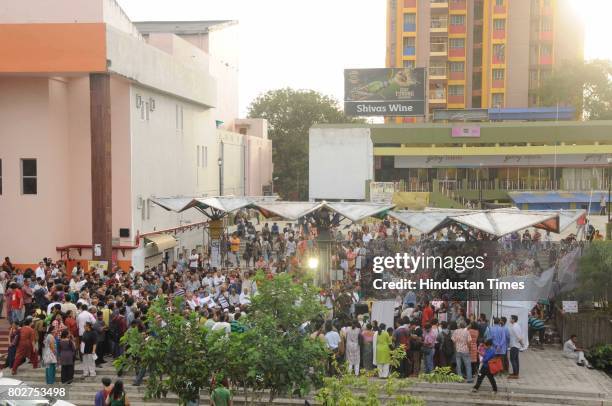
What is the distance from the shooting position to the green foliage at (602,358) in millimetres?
17609

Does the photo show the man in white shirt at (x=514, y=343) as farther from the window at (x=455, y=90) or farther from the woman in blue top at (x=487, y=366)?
the window at (x=455, y=90)

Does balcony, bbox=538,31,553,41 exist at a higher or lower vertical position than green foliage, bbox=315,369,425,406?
higher

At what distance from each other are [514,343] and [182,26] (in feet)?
147

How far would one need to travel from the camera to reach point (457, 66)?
69188 millimetres

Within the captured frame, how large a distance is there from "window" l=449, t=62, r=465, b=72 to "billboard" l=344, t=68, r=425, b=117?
585 inches

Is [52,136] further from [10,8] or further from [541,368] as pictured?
[541,368]

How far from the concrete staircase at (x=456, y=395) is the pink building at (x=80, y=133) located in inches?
383

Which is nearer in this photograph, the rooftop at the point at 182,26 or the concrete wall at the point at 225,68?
the rooftop at the point at 182,26

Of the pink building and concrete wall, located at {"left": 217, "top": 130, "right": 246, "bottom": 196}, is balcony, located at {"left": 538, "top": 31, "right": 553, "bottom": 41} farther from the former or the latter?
the pink building

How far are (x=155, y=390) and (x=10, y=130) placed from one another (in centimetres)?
1584

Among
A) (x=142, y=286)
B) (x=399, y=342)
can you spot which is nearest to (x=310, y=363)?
(x=399, y=342)

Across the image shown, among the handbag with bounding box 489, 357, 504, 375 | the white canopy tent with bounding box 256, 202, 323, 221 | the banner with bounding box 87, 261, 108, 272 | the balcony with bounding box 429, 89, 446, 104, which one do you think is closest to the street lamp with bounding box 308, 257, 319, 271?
the white canopy tent with bounding box 256, 202, 323, 221

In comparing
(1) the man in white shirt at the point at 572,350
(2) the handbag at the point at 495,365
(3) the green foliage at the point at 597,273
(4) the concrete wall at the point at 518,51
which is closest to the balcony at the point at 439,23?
(4) the concrete wall at the point at 518,51

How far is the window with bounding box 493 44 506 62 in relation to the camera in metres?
67.7
